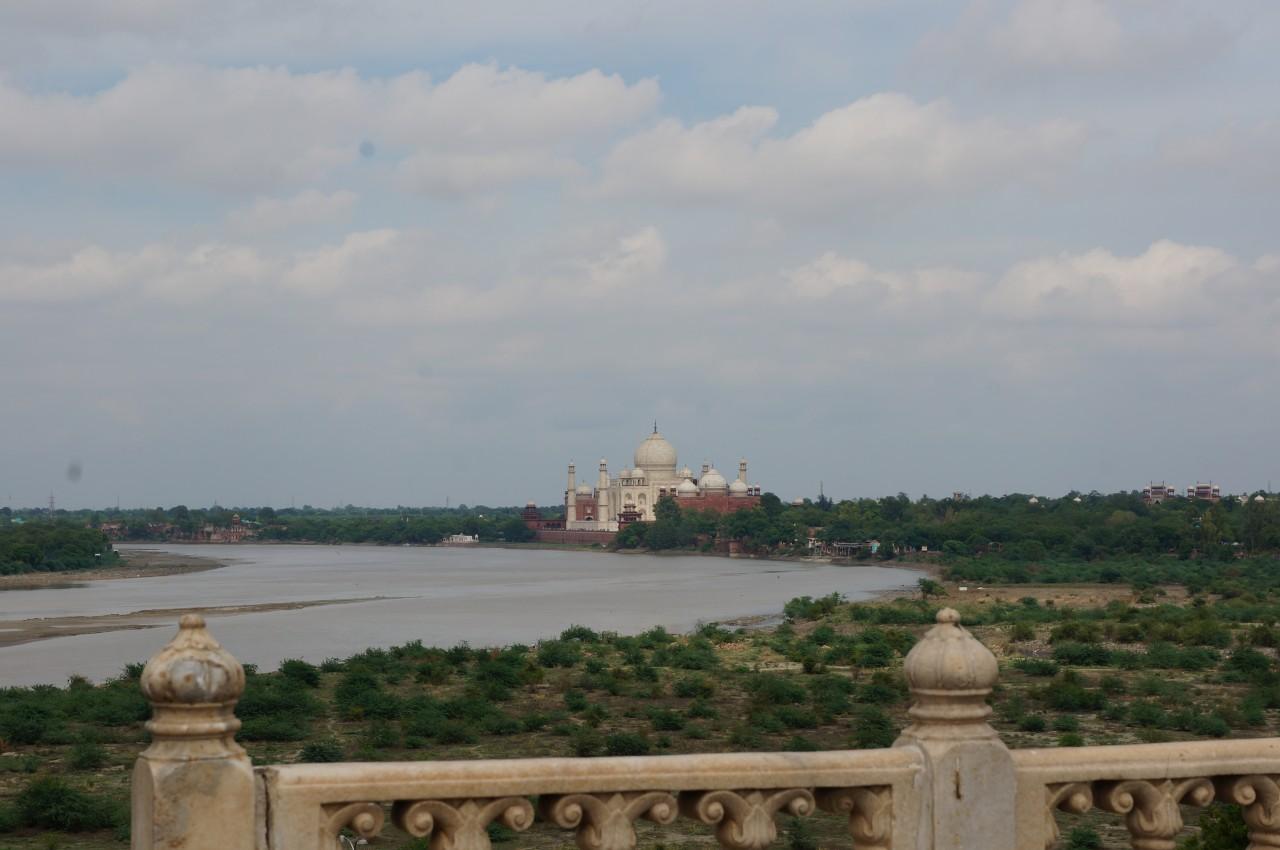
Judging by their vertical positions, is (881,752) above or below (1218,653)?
above

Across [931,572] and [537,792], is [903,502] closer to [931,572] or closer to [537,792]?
[931,572]

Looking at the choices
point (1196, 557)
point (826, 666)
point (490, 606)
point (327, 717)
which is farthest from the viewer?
point (1196, 557)

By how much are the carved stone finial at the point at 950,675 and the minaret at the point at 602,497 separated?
405ft

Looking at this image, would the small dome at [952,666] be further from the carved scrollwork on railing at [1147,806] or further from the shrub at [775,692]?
the shrub at [775,692]

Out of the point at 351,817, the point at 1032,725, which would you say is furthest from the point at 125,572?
the point at 351,817

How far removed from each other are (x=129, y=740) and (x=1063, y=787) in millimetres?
17975

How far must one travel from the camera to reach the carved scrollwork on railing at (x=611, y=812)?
3.98m

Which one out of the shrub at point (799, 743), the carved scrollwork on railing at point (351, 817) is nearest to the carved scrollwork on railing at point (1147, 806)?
the carved scrollwork on railing at point (351, 817)

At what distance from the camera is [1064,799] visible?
4367 mm

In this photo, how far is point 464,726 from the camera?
67.1ft

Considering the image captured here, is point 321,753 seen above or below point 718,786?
below

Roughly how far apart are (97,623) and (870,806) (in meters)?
46.8

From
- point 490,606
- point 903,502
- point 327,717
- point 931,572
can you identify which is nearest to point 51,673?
point 327,717

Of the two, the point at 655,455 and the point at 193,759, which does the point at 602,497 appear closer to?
the point at 655,455
